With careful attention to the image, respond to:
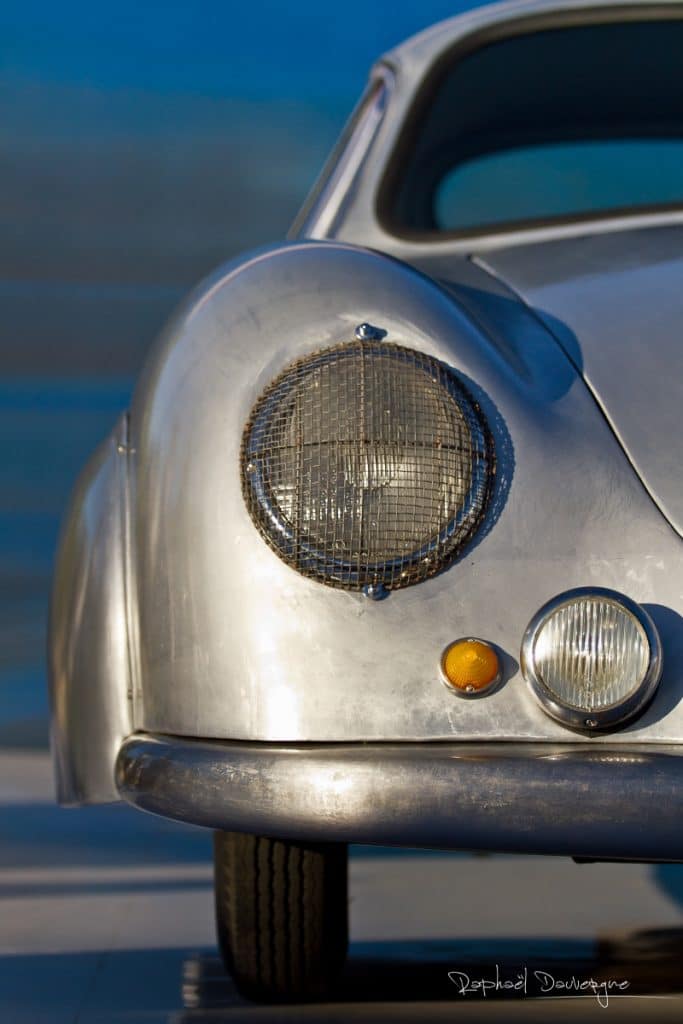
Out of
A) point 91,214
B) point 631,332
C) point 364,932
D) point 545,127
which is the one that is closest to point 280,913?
point 364,932

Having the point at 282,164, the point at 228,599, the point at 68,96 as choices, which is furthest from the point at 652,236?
the point at 68,96

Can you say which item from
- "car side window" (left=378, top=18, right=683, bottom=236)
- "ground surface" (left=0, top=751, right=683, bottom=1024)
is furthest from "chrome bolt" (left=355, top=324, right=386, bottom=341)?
"car side window" (left=378, top=18, right=683, bottom=236)

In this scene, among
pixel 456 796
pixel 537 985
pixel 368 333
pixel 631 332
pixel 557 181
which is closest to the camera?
pixel 456 796

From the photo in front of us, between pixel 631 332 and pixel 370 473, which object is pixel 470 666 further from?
pixel 631 332

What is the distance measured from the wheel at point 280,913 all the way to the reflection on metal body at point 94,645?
23cm

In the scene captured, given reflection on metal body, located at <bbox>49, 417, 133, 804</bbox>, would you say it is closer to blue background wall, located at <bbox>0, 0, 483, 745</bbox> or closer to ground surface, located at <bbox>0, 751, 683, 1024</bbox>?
ground surface, located at <bbox>0, 751, 683, 1024</bbox>

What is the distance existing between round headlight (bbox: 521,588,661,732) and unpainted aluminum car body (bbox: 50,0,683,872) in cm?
2

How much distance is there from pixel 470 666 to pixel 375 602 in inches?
4.2

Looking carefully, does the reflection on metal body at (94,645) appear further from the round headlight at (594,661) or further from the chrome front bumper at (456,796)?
the round headlight at (594,661)

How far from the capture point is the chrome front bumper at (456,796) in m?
1.26

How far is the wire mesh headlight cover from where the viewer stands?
1.36 metres

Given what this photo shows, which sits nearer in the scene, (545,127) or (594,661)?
(594,661)

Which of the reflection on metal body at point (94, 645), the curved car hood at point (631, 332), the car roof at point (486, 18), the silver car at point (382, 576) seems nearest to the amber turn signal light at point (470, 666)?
the silver car at point (382, 576)

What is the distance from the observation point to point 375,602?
1362 millimetres
